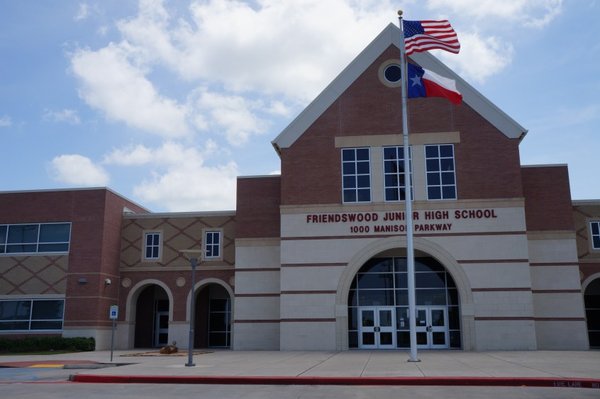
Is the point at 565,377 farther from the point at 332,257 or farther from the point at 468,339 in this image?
the point at 332,257

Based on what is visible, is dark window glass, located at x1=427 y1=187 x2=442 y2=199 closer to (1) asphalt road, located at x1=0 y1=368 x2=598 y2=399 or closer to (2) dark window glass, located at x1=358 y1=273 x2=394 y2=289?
(2) dark window glass, located at x1=358 y1=273 x2=394 y2=289

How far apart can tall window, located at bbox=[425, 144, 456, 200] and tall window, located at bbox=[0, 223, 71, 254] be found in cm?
1993

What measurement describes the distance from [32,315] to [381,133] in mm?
21273

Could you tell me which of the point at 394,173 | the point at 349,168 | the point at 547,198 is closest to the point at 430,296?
the point at 394,173

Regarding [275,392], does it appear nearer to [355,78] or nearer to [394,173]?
[394,173]

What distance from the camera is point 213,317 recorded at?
36.6 metres

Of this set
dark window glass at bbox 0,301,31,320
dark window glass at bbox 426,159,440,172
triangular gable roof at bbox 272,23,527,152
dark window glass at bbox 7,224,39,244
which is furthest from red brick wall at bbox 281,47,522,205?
dark window glass at bbox 0,301,31,320

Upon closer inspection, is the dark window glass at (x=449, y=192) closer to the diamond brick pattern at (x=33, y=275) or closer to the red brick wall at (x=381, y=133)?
the red brick wall at (x=381, y=133)

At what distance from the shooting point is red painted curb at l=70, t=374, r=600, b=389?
1535 cm

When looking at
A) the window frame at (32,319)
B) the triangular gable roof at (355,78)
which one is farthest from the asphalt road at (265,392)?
the triangular gable roof at (355,78)

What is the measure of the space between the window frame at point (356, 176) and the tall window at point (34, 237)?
15721 millimetres

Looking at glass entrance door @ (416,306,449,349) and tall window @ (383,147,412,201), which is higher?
tall window @ (383,147,412,201)

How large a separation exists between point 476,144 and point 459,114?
177cm

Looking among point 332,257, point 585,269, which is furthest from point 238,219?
point 585,269
